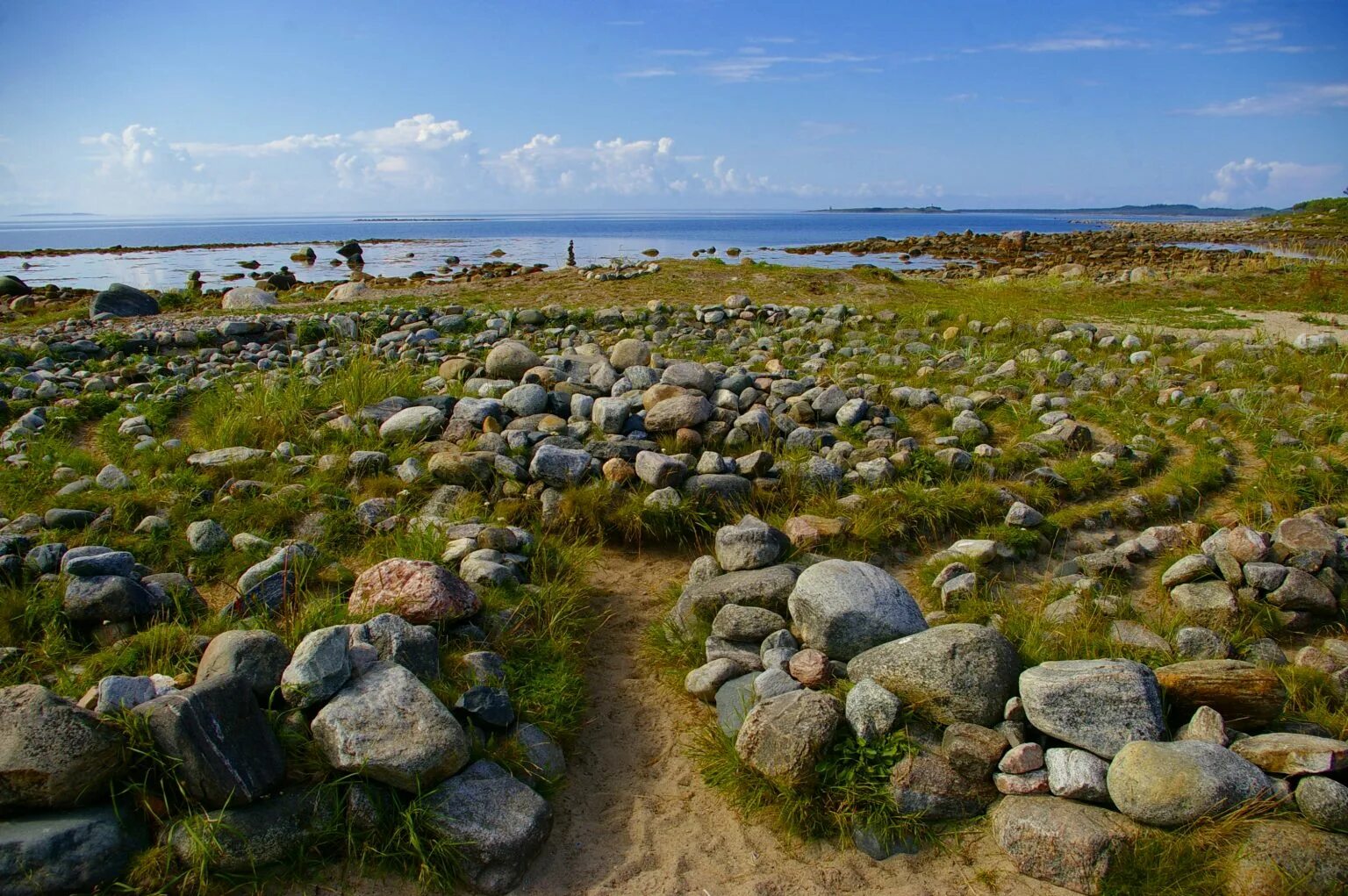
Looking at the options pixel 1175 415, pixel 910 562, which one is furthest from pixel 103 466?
pixel 1175 415

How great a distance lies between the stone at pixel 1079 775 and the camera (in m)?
3.07

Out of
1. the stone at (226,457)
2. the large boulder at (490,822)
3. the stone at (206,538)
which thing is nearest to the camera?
the large boulder at (490,822)

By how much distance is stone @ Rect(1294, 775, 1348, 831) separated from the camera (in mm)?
2783

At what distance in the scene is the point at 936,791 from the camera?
10.5 ft

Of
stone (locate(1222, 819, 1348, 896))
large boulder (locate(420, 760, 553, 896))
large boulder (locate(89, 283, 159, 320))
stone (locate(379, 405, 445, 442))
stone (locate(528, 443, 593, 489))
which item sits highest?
large boulder (locate(89, 283, 159, 320))

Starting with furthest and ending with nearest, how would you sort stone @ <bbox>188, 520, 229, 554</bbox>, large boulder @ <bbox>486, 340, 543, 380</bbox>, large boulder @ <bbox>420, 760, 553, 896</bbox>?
large boulder @ <bbox>486, 340, 543, 380</bbox> → stone @ <bbox>188, 520, 229, 554</bbox> → large boulder @ <bbox>420, 760, 553, 896</bbox>

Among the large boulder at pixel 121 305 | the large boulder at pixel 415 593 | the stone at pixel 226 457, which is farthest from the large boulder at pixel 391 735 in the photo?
Result: the large boulder at pixel 121 305

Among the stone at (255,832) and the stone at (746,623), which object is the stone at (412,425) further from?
the stone at (255,832)

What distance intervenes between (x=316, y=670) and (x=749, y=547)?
8.38 feet

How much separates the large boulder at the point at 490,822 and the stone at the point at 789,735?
88 cm

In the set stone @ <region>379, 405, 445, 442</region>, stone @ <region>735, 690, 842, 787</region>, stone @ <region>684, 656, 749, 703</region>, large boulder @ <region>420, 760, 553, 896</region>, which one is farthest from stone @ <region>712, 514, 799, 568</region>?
stone @ <region>379, 405, 445, 442</region>

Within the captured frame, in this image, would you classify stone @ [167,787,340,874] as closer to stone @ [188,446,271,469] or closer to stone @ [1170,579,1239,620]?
stone @ [188,446,271,469]

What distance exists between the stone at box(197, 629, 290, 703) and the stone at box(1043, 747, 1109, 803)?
10.3 feet

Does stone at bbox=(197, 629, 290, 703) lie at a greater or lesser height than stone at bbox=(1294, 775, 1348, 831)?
greater
